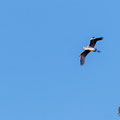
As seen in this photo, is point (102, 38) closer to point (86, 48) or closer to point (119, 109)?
point (86, 48)

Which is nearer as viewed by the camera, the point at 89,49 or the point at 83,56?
the point at 89,49

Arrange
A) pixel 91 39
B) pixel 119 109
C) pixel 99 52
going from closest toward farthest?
1. pixel 99 52
2. pixel 91 39
3. pixel 119 109

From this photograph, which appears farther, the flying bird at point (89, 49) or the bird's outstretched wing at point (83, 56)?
the bird's outstretched wing at point (83, 56)

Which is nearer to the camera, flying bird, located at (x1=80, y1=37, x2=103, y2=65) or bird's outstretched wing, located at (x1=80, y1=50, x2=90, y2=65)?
flying bird, located at (x1=80, y1=37, x2=103, y2=65)

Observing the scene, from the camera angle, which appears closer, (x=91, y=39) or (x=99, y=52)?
Answer: (x=99, y=52)

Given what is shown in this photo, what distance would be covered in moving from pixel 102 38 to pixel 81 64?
13.1m

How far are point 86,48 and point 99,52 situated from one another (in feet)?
37.0

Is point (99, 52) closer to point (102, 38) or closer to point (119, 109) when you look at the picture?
point (102, 38)

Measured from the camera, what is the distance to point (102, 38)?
10544 cm

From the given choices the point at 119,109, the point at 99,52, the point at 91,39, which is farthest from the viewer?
the point at 119,109

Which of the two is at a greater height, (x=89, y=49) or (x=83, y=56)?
(x=83, y=56)

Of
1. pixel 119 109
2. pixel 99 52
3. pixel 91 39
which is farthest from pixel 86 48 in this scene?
pixel 119 109

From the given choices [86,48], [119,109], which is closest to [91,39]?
[86,48]

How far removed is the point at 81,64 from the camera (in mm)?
116938
